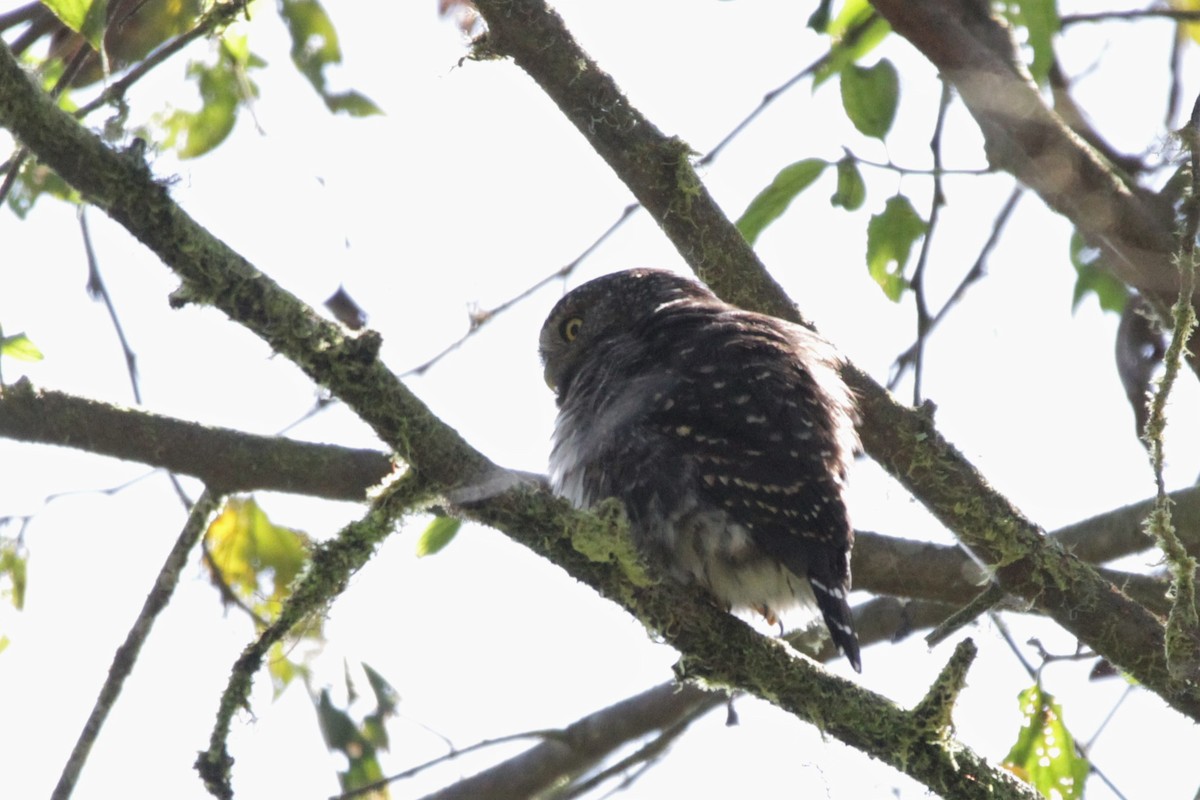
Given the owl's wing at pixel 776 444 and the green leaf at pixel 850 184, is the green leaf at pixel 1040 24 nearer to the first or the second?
the green leaf at pixel 850 184

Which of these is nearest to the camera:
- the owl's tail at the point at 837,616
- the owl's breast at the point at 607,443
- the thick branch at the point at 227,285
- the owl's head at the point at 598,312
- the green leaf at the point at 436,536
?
the thick branch at the point at 227,285

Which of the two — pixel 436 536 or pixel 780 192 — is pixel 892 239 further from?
pixel 436 536

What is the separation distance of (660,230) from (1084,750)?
6.32ft

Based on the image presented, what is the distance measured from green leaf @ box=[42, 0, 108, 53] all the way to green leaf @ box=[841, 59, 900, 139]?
1.82m

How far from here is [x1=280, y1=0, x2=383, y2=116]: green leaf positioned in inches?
161

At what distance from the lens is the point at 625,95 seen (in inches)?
130

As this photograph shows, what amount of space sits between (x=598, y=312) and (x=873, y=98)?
1.47 m

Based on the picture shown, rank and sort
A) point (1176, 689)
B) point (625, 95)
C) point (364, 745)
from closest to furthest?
point (1176, 689)
point (625, 95)
point (364, 745)

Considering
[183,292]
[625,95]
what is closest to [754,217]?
[625,95]

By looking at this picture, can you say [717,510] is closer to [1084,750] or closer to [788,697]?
[788,697]

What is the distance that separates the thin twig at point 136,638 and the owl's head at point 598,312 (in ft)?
4.75

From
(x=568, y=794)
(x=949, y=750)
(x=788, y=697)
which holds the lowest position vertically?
(x=949, y=750)

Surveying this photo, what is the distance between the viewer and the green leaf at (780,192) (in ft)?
11.2

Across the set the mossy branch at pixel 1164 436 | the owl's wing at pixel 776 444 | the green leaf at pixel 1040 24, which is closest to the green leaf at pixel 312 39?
the owl's wing at pixel 776 444
